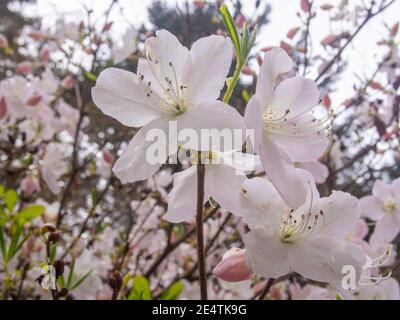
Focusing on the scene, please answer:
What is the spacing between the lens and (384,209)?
1.77 m

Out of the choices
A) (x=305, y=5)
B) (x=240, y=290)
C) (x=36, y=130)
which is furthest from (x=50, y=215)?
(x=305, y=5)

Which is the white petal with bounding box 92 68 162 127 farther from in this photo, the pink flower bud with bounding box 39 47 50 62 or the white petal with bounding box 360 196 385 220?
the pink flower bud with bounding box 39 47 50 62

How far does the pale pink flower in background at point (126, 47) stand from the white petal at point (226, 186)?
1.39m

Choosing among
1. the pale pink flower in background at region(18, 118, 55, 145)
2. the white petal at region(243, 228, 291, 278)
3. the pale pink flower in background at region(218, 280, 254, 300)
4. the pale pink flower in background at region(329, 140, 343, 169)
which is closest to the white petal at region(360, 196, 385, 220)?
the pale pink flower in background at region(329, 140, 343, 169)

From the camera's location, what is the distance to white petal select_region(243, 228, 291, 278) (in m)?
0.70

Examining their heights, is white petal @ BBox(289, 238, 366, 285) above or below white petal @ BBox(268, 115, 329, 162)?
below

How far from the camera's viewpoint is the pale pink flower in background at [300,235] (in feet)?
2.31

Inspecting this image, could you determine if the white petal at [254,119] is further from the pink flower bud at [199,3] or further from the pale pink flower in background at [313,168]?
the pink flower bud at [199,3]

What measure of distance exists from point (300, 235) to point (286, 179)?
0.14m

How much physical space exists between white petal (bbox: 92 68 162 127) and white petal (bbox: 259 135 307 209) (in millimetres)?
214

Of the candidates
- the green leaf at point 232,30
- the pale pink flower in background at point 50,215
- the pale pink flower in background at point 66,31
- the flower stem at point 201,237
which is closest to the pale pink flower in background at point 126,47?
the pale pink flower in background at point 66,31
